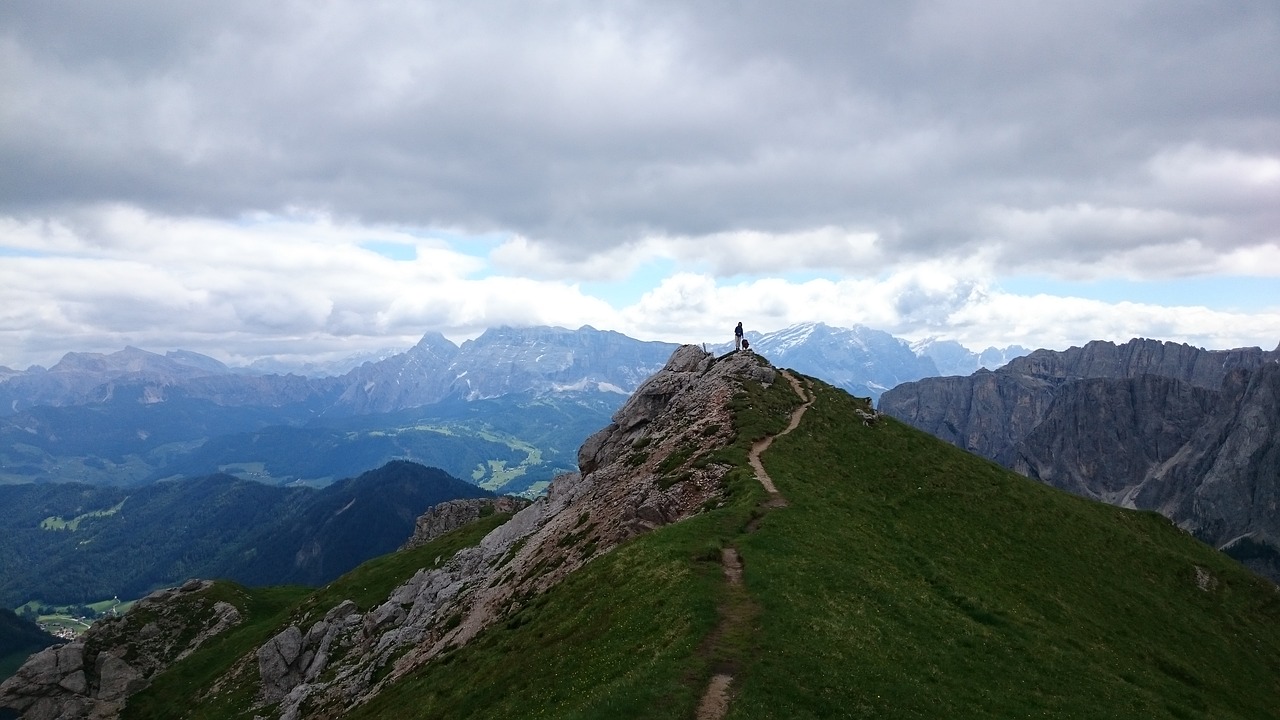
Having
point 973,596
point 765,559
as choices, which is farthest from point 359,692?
point 973,596

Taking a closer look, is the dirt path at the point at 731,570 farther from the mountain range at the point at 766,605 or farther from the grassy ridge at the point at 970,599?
the grassy ridge at the point at 970,599

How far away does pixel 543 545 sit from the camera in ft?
220

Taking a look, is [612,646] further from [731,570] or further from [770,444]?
[770,444]

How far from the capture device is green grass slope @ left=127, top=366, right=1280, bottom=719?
30.8 m

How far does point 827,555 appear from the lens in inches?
1758

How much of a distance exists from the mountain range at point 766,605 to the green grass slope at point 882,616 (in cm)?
21

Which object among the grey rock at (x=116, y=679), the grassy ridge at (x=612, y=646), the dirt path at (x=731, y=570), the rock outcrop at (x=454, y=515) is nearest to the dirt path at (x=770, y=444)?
the dirt path at (x=731, y=570)

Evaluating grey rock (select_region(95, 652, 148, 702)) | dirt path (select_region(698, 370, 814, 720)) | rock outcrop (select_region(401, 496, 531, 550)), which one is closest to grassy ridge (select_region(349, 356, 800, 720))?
dirt path (select_region(698, 370, 814, 720))

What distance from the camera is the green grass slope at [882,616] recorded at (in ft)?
101

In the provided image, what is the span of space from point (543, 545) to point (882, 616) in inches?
1479

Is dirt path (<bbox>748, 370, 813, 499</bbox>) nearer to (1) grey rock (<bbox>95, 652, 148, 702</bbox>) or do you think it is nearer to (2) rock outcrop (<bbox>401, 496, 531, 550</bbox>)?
(2) rock outcrop (<bbox>401, 496, 531, 550</bbox>)

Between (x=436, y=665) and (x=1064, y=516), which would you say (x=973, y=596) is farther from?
(x=436, y=665)

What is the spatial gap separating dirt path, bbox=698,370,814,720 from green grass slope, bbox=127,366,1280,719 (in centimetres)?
49

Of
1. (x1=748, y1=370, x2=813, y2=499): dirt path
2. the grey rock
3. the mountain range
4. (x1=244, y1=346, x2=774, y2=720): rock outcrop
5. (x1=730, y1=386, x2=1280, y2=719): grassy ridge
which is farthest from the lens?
the grey rock
